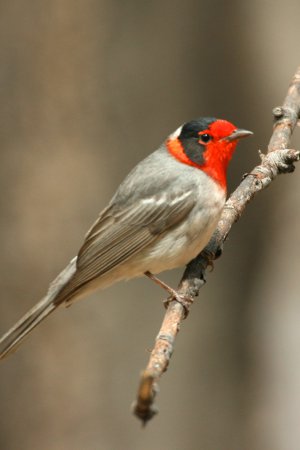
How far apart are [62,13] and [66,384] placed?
2854 millimetres

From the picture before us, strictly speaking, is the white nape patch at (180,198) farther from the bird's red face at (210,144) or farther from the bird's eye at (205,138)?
the bird's eye at (205,138)

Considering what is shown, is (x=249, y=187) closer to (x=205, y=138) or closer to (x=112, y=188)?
(x=205, y=138)

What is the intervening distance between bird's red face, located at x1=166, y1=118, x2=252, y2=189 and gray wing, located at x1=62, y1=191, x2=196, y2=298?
8.1 inches

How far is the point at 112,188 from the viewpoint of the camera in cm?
601

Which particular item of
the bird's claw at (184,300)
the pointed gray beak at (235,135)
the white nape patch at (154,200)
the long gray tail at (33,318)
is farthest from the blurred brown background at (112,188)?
the bird's claw at (184,300)

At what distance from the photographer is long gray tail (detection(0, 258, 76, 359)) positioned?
12.9ft

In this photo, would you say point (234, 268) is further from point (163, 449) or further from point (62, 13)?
point (62, 13)

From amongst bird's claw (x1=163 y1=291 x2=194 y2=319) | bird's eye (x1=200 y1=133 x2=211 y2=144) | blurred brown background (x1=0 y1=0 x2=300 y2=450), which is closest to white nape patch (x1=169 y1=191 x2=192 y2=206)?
bird's eye (x1=200 y1=133 x2=211 y2=144)

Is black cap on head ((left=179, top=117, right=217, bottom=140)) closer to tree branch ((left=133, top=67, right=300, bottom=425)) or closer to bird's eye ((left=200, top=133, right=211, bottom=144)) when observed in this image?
bird's eye ((left=200, top=133, right=211, bottom=144))

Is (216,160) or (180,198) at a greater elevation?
(216,160)

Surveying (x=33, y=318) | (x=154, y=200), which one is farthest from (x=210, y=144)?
(x=33, y=318)

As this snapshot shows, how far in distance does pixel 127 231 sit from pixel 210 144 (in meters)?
0.66

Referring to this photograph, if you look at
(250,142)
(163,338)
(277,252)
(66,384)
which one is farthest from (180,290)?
(277,252)

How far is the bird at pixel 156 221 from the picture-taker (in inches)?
155
